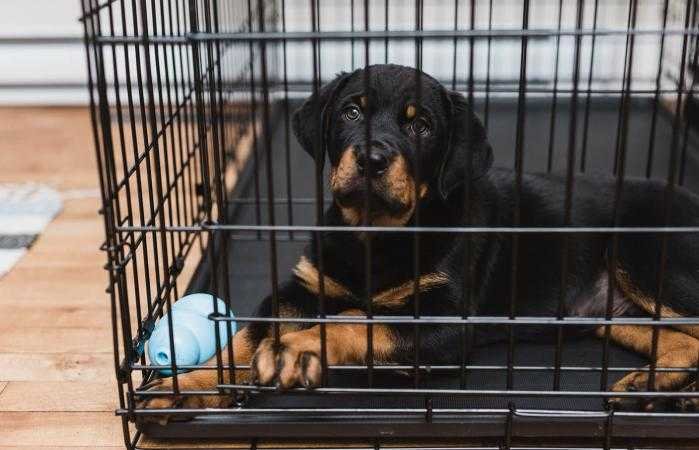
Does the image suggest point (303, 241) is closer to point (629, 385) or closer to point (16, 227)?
point (16, 227)

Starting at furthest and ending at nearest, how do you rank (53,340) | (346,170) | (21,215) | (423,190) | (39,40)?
(39,40)
(21,215)
(53,340)
(423,190)
(346,170)

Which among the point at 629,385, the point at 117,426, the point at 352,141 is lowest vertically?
the point at 117,426

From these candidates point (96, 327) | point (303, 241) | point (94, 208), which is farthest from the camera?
point (94, 208)

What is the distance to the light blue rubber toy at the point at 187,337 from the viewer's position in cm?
180

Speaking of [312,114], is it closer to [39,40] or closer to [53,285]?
[53,285]

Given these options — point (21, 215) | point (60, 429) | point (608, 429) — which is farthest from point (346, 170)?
point (21, 215)

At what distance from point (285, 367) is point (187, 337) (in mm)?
311

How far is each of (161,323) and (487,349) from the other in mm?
737

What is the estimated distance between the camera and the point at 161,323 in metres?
1.88

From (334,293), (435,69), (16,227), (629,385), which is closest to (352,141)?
(334,293)

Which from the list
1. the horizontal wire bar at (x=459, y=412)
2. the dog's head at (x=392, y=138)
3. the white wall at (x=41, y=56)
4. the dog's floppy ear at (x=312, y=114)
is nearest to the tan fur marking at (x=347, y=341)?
the horizontal wire bar at (x=459, y=412)

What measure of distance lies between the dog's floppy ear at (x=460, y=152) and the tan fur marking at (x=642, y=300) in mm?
463

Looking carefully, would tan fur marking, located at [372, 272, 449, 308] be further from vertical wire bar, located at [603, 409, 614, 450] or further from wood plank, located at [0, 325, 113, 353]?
wood plank, located at [0, 325, 113, 353]

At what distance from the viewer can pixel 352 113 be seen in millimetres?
1853
